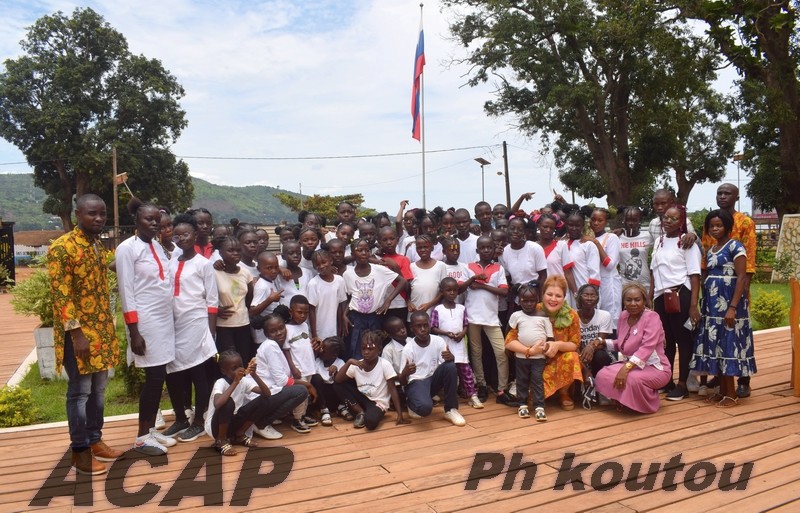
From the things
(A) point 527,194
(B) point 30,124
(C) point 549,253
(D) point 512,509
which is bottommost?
(D) point 512,509

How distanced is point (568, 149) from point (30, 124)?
26162 millimetres

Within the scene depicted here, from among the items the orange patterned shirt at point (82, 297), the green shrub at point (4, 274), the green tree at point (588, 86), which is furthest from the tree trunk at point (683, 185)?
the orange patterned shirt at point (82, 297)

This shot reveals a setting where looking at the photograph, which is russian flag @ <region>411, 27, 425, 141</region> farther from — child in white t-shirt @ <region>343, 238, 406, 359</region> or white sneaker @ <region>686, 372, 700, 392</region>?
white sneaker @ <region>686, 372, 700, 392</region>

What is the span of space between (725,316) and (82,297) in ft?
15.6

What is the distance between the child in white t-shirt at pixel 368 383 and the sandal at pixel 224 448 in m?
0.99

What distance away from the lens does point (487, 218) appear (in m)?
6.65

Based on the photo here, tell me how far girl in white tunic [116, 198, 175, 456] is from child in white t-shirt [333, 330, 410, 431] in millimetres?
1369

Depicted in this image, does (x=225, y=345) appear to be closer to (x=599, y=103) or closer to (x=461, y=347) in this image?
(x=461, y=347)

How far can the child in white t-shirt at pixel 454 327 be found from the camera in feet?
17.9

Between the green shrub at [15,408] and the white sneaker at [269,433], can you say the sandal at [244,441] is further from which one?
the green shrub at [15,408]

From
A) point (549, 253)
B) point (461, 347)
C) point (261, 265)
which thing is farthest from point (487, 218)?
point (261, 265)

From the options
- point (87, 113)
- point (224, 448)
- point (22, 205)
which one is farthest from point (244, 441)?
point (22, 205)

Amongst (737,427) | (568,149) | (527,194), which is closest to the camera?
(737,427)

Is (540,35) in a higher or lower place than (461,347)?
higher
